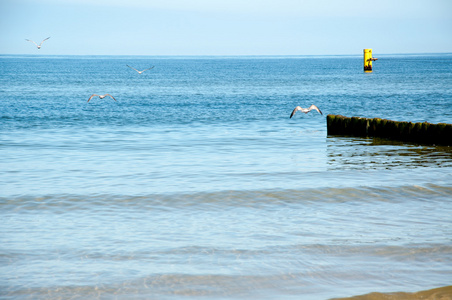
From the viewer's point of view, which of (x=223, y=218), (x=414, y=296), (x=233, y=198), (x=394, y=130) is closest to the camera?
(x=414, y=296)

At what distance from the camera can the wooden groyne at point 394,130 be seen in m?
22.0

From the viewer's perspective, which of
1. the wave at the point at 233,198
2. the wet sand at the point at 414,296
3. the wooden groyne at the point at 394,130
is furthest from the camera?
the wooden groyne at the point at 394,130

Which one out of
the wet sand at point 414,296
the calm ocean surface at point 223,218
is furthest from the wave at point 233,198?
the wet sand at point 414,296

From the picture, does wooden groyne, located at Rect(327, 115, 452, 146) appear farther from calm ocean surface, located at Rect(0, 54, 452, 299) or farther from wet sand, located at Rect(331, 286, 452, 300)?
wet sand, located at Rect(331, 286, 452, 300)

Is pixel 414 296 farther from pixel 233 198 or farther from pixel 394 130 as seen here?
pixel 394 130

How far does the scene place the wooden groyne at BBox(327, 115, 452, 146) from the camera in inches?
868

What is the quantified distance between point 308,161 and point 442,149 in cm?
552

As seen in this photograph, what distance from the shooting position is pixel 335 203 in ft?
43.5

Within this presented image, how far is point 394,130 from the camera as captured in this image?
79.0ft

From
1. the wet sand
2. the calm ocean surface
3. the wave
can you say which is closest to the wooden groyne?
the calm ocean surface

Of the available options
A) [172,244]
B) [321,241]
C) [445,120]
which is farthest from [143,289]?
[445,120]

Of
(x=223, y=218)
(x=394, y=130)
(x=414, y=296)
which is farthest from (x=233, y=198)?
(x=394, y=130)

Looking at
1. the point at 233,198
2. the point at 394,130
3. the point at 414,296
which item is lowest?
the point at 233,198

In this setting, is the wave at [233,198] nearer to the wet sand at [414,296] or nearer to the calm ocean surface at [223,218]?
the calm ocean surface at [223,218]
